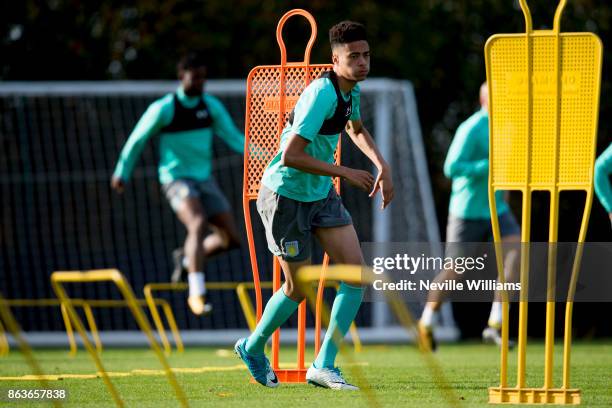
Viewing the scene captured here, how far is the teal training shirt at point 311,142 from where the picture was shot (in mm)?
5996

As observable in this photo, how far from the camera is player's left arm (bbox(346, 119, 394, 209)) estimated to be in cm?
612

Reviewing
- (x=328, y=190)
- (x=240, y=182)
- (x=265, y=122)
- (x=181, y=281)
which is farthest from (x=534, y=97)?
(x=240, y=182)

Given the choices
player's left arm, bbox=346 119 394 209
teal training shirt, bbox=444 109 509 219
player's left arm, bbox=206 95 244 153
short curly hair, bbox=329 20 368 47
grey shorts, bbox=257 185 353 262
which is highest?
short curly hair, bbox=329 20 368 47

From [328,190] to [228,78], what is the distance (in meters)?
11.7

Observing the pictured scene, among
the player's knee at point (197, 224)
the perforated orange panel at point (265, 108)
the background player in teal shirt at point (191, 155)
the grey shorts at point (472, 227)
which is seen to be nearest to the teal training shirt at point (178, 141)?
the background player in teal shirt at point (191, 155)

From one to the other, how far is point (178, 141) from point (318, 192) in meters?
4.52

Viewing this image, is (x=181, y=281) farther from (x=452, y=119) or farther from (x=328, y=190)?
(x=452, y=119)

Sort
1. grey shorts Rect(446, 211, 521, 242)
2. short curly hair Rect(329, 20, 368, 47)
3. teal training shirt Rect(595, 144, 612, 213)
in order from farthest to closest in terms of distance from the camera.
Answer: grey shorts Rect(446, 211, 521, 242) → teal training shirt Rect(595, 144, 612, 213) → short curly hair Rect(329, 20, 368, 47)

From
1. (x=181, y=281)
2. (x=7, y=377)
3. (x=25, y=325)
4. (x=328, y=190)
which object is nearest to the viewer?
(x=328, y=190)

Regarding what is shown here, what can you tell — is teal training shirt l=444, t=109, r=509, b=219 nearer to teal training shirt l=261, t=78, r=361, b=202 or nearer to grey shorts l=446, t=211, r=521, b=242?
grey shorts l=446, t=211, r=521, b=242

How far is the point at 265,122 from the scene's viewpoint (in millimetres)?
7242

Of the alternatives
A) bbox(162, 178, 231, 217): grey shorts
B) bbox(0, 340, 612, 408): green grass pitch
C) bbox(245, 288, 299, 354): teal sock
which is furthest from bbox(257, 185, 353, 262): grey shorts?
bbox(162, 178, 231, 217): grey shorts

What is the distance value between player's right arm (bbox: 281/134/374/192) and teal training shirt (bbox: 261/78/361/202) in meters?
0.05

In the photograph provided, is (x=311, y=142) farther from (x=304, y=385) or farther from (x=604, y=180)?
(x=604, y=180)
